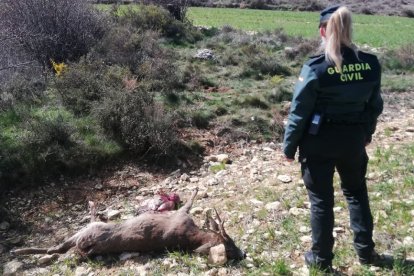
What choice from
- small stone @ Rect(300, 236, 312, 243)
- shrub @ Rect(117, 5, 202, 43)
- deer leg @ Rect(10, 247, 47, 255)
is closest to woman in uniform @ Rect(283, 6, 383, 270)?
small stone @ Rect(300, 236, 312, 243)

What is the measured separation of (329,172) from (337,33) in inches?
41.4

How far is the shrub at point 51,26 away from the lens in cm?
1056

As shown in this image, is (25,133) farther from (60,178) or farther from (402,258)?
(402,258)

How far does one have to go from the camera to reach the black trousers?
3363mm

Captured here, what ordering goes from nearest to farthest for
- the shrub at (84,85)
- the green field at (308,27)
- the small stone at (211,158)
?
the small stone at (211,158)
the shrub at (84,85)
the green field at (308,27)

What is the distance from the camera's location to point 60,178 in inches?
262

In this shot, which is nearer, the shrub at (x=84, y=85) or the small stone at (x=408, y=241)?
the small stone at (x=408, y=241)

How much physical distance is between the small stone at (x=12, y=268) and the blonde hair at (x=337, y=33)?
12.5ft

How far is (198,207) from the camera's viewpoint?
5.54 metres

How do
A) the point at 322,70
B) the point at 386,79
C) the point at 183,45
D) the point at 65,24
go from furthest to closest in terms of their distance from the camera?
the point at 183,45 → the point at 386,79 → the point at 65,24 → the point at 322,70

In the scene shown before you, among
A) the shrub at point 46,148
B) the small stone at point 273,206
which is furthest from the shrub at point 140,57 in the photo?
the small stone at point 273,206

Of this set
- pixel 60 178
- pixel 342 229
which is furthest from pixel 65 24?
pixel 342 229

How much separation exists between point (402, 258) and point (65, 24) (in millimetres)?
9915

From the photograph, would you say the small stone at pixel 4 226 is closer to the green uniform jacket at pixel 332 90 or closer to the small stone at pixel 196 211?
the small stone at pixel 196 211
